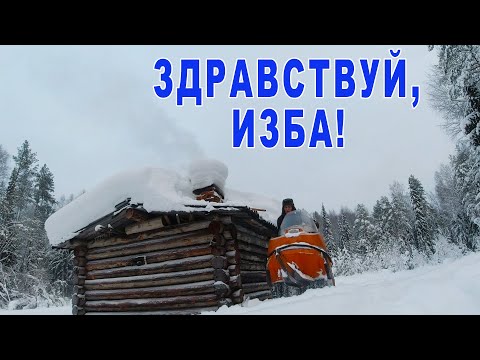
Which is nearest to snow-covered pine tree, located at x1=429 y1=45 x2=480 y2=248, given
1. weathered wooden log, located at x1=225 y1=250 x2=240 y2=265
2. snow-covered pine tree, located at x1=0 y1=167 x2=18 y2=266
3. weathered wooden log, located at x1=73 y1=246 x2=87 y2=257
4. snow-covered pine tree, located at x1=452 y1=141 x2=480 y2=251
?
snow-covered pine tree, located at x1=452 y1=141 x2=480 y2=251

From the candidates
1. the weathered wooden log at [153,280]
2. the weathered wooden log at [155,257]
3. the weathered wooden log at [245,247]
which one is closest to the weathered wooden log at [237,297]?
the weathered wooden log at [153,280]

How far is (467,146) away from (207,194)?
11.3 m

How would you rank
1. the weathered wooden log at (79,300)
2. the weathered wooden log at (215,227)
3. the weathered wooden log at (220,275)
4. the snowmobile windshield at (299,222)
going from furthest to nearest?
the weathered wooden log at (79,300) → the weathered wooden log at (215,227) → the weathered wooden log at (220,275) → the snowmobile windshield at (299,222)

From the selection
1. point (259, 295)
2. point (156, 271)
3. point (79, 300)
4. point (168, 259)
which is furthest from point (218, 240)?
point (79, 300)

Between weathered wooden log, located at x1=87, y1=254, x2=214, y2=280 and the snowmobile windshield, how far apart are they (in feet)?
6.45

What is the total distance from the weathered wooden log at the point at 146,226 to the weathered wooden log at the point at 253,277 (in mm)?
2766

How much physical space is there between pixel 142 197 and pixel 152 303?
289 centimetres

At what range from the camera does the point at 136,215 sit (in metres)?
8.33

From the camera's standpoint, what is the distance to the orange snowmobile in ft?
21.6

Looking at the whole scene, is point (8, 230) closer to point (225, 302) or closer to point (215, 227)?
point (215, 227)

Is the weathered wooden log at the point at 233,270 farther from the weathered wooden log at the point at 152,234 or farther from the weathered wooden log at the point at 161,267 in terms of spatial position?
the weathered wooden log at the point at 152,234

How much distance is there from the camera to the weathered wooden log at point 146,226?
835cm

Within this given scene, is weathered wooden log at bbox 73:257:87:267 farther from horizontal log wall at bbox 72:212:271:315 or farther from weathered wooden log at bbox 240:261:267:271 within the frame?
weathered wooden log at bbox 240:261:267:271
